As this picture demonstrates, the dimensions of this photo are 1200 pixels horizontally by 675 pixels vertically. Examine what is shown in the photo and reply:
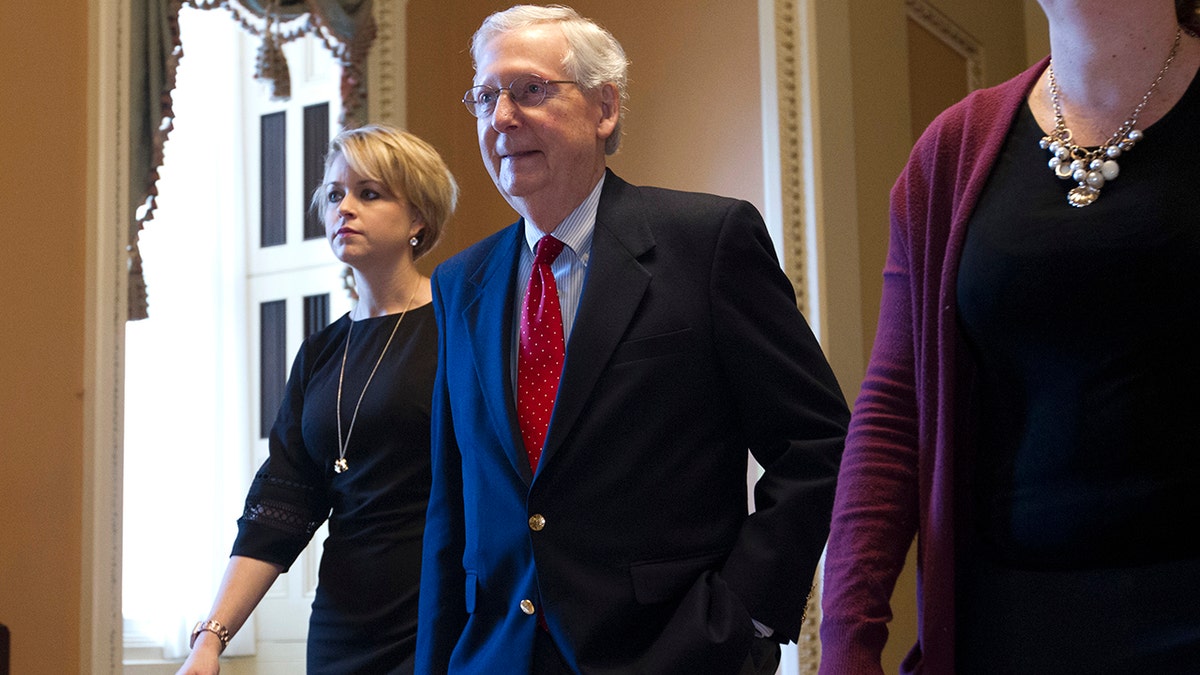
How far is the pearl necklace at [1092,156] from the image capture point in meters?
1.11

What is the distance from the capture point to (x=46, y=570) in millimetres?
3701

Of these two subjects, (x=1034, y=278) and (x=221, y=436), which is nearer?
(x=1034, y=278)

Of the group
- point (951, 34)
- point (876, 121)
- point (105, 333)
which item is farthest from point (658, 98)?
point (105, 333)

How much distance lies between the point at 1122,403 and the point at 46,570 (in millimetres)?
3341

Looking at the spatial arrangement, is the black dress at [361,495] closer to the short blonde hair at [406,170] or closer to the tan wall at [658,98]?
the short blonde hair at [406,170]

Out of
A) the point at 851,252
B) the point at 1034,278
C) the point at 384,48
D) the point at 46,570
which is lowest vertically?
the point at 46,570

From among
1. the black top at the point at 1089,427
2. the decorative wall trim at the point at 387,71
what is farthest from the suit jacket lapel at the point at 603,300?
the decorative wall trim at the point at 387,71

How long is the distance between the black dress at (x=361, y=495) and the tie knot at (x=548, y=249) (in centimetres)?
73

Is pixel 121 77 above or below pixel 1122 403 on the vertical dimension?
above

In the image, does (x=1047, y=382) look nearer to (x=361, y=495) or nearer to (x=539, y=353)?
(x=539, y=353)

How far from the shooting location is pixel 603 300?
6.26 feet

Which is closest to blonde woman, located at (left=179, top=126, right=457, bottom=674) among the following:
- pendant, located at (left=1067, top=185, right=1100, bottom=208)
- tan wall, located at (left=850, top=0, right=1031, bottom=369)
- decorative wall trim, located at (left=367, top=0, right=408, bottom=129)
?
pendant, located at (left=1067, top=185, right=1100, bottom=208)

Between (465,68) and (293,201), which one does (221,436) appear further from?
(465,68)

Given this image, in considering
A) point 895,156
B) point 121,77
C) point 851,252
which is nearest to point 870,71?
point 895,156
